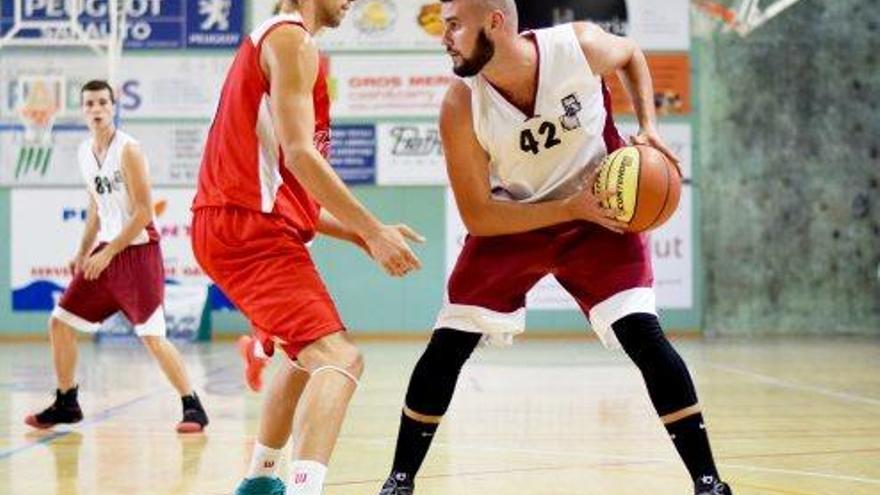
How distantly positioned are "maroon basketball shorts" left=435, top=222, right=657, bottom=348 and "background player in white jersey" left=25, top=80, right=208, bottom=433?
2.79 metres

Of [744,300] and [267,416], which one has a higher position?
[267,416]

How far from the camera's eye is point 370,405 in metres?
7.78

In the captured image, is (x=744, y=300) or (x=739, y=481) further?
(x=744, y=300)

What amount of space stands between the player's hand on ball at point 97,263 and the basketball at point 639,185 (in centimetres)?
338

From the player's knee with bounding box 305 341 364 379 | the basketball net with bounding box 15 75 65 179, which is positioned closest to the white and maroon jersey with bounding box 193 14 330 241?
the player's knee with bounding box 305 341 364 379

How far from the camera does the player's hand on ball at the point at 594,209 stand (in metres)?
3.89

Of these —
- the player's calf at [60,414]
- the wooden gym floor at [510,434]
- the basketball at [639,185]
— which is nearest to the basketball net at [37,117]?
the wooden gym floor at [510,434]

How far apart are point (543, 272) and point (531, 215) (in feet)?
0.81

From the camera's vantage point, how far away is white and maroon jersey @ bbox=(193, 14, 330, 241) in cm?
372

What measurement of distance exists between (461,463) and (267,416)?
134 centimetres

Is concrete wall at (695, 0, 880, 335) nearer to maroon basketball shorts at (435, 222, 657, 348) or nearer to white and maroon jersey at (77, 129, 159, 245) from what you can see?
white and maroon jersey at (77, 129, 159, 245)

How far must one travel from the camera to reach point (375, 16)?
1530cm

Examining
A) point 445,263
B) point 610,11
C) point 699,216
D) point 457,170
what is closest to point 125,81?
point 445,263

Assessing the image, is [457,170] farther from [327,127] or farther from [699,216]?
[699,216]
